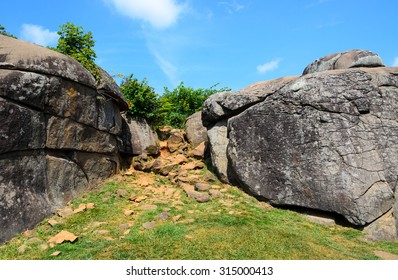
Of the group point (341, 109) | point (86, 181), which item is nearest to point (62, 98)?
point (86, 181)

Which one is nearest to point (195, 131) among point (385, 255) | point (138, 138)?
point (138, 138)

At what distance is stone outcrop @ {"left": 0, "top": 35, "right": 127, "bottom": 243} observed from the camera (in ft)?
26.7

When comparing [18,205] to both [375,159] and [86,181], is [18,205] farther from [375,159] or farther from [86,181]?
[375,159]

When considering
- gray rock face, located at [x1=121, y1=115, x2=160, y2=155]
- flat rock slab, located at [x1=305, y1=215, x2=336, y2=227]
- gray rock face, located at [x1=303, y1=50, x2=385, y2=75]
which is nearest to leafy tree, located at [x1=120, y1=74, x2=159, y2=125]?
gray rock face, located at [x1=121, y1=115, x2=160, y2=155]

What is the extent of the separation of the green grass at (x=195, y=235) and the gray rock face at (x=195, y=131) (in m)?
4.29

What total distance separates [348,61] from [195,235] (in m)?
7.74

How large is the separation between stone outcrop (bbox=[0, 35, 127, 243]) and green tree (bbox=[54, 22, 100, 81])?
1.18 metres

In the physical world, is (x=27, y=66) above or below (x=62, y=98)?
above

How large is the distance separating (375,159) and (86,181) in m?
8.52

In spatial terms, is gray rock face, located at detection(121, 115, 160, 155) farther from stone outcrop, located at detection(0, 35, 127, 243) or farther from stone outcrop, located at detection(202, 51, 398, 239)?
stone outcrop, located at detection(202, 51, 398, 239)

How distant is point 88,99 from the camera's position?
10.4 meters

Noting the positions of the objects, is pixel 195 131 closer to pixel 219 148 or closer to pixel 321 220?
pixel 219 148

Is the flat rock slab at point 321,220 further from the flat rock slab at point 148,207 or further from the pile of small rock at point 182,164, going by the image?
the flat rock slab at point 148,207

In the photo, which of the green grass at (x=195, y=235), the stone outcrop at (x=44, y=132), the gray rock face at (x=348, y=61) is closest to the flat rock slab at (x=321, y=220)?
the green grass at (x=195, y=235)
